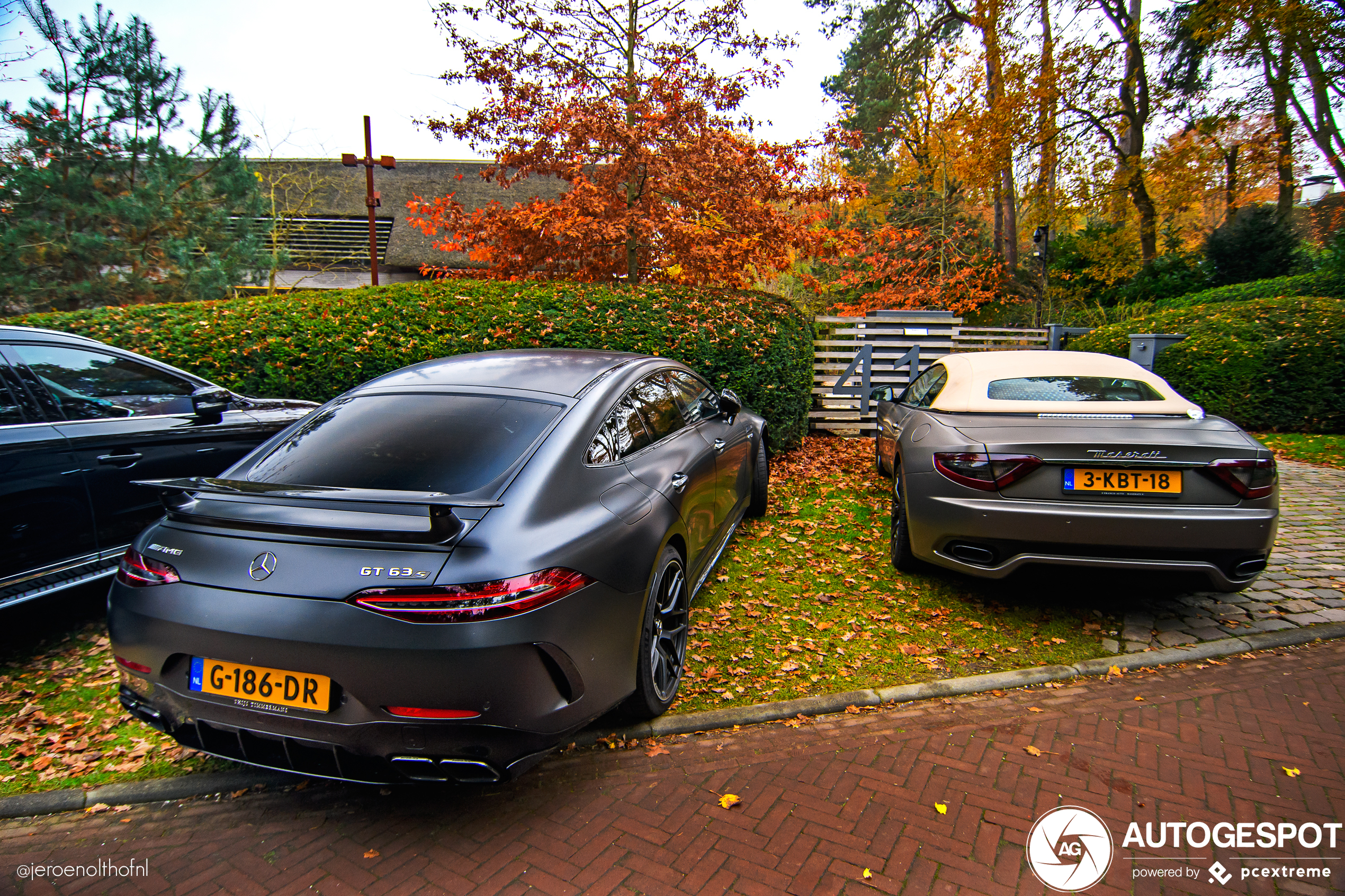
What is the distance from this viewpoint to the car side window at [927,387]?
4.93 metres

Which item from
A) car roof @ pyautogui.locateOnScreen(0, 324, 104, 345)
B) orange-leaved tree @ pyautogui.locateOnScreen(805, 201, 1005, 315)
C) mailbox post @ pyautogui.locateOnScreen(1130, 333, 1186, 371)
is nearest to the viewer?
car roof @ pyautogui.locateOnScreen(0, 324, 104, 345)

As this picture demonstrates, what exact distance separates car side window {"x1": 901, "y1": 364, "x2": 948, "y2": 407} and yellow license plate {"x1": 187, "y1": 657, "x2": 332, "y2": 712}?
4.09 meters

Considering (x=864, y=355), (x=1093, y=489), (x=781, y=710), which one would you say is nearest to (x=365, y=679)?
(x=781, y=710)

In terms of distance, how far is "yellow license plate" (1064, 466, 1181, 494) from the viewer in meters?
3.41

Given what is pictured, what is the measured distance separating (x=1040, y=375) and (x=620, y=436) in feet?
10.3

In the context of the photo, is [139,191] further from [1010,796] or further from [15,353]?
[1010,796]

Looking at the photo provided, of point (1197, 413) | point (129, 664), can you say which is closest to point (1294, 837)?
point (1197, 413)

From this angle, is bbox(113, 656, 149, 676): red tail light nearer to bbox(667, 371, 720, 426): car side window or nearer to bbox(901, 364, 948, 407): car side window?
bbox(667, 371, 720, 426): car side window

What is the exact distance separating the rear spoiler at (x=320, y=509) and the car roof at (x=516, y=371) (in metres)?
0.88

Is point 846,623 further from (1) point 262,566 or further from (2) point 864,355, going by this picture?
(2) point 864,355

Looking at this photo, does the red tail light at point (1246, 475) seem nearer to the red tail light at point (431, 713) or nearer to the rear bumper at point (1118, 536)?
the rear bumper at point (1118, 536)

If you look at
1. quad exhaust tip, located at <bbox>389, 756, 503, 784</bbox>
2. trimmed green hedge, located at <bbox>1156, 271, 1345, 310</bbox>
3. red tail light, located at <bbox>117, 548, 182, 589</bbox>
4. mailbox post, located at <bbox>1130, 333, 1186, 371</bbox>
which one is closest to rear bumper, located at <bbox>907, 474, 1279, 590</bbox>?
quad exhaust tip, located at <bbox>389, 756, 503, 784</bbox>

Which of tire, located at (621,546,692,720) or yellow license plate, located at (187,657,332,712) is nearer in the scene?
yellow license plate, located at (187,657,332,712)

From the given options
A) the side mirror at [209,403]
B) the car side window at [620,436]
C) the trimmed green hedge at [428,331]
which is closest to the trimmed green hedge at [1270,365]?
the trimmed green hedge at [428,331]
